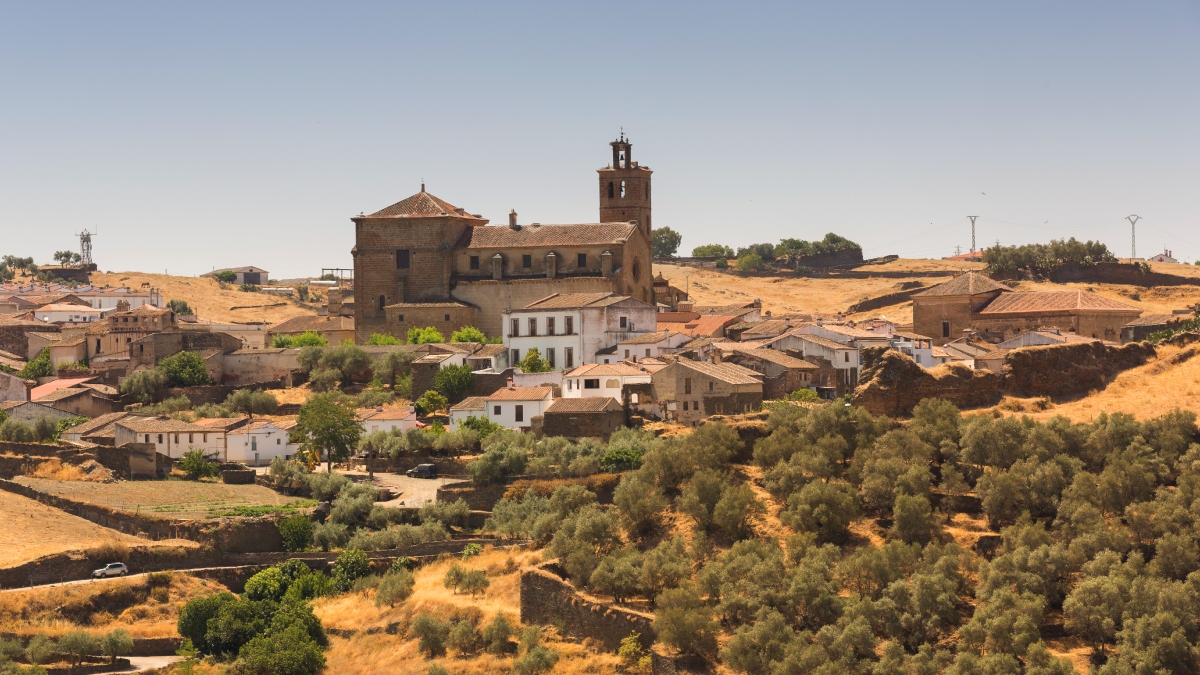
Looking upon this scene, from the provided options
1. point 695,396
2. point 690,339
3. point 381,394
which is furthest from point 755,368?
point 381,394

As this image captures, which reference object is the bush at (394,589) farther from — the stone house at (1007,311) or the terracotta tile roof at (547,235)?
the terracotta tile roof at (547,235)

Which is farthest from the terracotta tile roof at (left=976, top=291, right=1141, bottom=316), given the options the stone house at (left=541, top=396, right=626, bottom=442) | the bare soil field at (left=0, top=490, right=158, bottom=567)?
the bare soil field at (left=0, top=490, right=158, bottom=567)

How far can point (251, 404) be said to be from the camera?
48188mm

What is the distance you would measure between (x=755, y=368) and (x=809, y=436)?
50.0ft

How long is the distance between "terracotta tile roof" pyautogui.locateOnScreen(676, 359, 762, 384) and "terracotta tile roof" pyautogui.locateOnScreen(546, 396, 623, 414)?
2.00 m

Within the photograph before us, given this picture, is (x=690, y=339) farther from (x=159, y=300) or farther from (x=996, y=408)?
(x=159, y=300)

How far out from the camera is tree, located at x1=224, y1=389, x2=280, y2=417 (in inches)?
1889

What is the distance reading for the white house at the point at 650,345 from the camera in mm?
47156

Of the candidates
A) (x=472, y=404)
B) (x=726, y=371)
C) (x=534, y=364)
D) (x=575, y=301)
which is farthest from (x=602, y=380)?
(x=575, y=301)

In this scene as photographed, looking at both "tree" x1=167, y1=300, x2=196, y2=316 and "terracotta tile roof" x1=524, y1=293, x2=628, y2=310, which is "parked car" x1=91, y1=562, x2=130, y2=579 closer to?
"terracotta tile roof" x1=524, y1=293, x2=628, y2=310

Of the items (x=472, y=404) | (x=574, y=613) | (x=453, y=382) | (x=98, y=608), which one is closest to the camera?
(x=574, y=613)

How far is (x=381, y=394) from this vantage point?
156ft

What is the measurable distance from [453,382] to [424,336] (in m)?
8.99

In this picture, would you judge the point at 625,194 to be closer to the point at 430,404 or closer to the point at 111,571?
the point at 430,404
